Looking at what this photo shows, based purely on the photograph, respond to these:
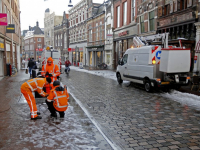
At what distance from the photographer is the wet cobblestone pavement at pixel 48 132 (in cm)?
432

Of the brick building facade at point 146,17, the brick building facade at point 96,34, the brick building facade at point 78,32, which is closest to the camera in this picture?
the brick building facade at point 146,17

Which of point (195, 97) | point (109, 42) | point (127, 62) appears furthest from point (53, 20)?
point (195, 97)

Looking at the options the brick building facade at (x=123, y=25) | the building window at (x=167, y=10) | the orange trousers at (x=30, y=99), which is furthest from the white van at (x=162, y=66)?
the brick building facade at (x=123, y=25)

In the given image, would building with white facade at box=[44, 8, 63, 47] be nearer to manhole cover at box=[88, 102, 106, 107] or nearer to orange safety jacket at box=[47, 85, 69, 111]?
manhole cover at box=[88, 102, 106, 107]

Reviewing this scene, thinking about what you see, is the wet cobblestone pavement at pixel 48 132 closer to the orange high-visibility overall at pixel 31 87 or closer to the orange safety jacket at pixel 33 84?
the orange high-visibility overall at pixel 31 87

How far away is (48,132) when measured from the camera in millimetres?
5070

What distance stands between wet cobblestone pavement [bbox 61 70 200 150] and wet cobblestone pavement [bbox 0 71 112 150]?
43 cm

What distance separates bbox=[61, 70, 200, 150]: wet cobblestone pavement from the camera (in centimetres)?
453

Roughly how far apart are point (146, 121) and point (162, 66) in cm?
470

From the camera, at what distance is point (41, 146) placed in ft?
14.0

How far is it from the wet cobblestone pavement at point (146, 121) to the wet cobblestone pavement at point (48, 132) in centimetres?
43

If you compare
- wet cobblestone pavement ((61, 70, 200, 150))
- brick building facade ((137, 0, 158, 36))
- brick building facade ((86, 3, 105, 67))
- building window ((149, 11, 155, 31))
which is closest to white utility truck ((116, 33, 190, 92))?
wet cobblestone pavement ((61, 70, 200, 150))

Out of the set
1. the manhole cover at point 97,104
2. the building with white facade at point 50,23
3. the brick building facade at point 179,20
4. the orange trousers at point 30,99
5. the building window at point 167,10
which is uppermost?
the building with white facade at point 50,23

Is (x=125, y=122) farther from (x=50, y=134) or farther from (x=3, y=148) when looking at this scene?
(x=3, y=148)
